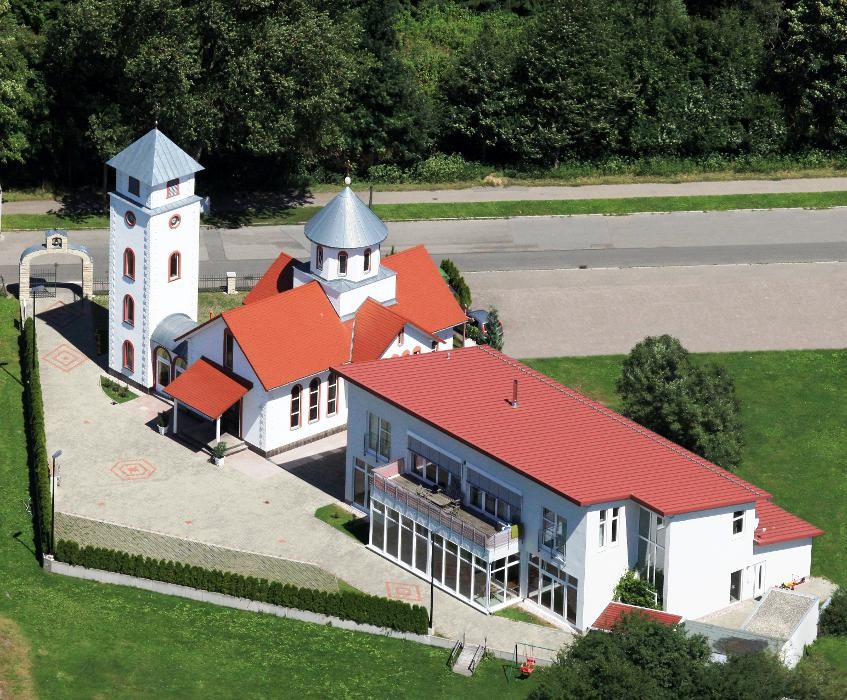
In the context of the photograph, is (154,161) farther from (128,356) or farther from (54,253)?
(54,253)

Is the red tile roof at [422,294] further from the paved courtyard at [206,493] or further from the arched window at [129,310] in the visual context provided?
the arched window at [129,310]

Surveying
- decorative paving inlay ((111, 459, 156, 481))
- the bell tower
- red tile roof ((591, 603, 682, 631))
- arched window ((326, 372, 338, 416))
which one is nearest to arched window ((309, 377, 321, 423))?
arched window ((326, 372, 338, 416))

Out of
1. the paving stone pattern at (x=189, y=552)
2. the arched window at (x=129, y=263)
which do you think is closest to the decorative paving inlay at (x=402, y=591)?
the paving stone pattern at (x=189, y=552)

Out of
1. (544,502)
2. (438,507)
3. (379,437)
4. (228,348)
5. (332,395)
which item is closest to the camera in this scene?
(544,502)

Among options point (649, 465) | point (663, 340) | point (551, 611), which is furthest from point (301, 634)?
point (663, 340)

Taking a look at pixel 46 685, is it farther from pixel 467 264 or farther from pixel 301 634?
pixel 467 264

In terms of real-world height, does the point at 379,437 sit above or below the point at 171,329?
below

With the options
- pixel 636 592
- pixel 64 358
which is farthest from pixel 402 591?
pixel 64 358
